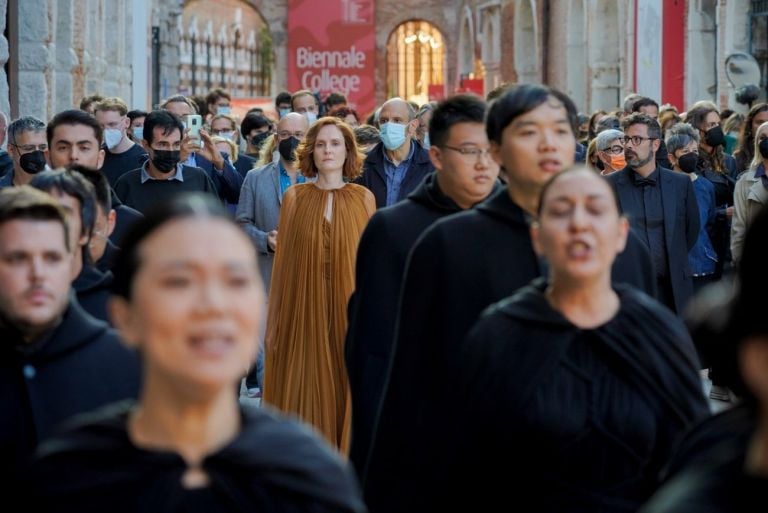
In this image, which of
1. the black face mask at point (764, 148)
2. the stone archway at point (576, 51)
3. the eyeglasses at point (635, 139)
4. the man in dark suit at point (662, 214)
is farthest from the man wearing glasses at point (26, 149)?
the stone archway at point (576, 51)

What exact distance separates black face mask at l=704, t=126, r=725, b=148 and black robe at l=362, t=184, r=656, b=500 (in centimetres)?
826

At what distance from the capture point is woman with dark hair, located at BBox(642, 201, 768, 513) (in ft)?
8.34

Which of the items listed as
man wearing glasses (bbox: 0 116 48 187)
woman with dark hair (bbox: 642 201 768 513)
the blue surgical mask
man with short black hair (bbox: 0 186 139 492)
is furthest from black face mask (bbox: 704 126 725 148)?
woman with dark hair (bbox: 642 201 768 513)

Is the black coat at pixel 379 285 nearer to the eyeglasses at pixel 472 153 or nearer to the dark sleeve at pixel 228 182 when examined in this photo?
the eyeglasses at pixel 472 153

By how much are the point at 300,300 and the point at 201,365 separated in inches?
253

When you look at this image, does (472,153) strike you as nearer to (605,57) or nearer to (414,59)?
(605,57)

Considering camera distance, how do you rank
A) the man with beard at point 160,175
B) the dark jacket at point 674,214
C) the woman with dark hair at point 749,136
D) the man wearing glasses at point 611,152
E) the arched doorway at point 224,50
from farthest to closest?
1. the arched doorway at point 224,50
2. the woman with dark hair at point 749,136
3. the man wearing glasses at point 611,152
4. the man with beard at point 160,175
5. the dark jacket at point 674,214

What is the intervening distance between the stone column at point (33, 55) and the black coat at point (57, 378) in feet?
40.1

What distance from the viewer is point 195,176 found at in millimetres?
10477

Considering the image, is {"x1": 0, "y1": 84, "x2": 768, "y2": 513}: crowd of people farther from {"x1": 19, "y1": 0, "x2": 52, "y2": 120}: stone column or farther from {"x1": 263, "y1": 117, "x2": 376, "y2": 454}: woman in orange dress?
{"x1": 19, "y1": 0, "x2": 52, "y2": 120}: stone column

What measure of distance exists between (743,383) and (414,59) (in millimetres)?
49850

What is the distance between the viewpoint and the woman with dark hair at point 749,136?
43.8 ft

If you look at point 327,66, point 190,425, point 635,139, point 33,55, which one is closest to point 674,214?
point 635,139

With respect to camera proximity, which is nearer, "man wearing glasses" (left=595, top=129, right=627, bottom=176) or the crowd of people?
the crowd of people
